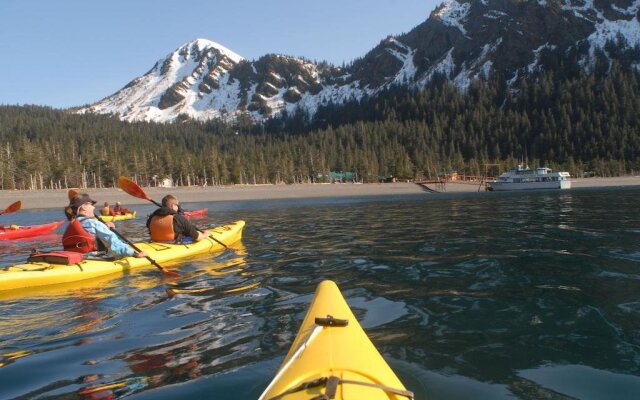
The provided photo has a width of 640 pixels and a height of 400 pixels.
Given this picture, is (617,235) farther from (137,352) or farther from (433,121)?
(433,121)

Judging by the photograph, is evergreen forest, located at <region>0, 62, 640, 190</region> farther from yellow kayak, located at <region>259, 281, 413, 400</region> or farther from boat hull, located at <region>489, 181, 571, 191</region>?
yellow kayak, located at <region>259, 281, 413, 400</region>

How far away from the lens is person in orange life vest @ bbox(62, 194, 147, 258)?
1086 cm

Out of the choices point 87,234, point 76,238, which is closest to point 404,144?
point 87,234

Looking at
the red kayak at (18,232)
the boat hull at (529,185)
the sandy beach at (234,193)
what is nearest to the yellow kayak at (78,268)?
the red kayak at (18,232)

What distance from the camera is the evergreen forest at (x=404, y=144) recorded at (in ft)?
364

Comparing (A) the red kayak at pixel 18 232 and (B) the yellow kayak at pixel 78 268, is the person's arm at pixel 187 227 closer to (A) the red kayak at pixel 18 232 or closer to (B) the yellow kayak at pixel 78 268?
(B) the yellow kayak at pixel 78 268

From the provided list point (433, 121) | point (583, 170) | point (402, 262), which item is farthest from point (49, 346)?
point (433, 121)

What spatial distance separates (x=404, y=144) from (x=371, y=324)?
15684 centimetres

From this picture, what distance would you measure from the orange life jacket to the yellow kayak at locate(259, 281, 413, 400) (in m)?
9.42

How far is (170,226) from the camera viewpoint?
13141 mm

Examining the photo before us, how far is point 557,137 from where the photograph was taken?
142 m

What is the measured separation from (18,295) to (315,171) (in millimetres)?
124655

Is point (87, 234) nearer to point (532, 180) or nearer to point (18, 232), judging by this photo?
point (18, 232)

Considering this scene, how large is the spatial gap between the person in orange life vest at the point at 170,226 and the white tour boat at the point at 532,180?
8039 centimetres
